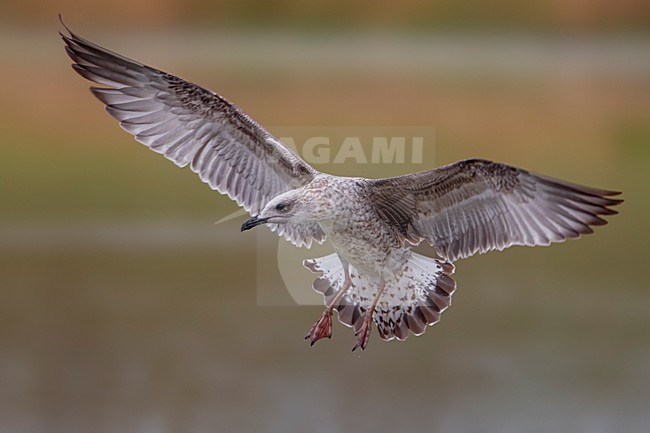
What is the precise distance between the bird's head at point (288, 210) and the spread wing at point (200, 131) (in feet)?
1.00

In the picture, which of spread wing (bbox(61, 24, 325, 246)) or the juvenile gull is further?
spread wing (bbox(61, 24, 325, 246))

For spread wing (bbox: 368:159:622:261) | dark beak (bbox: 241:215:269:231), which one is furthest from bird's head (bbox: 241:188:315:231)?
spread wing (bbox: 368:159:622:261)

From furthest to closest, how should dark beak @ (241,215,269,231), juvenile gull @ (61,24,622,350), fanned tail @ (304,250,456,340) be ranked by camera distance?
fanned tail @ (304,250,456,340) → juvenile gull @ (61,24,622,350) → dark beak @ (241,215,269,231)

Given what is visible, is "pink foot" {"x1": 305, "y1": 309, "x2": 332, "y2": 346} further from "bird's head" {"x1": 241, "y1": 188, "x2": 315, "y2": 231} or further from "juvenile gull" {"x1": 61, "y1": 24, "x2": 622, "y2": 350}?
"bird's head" {"x1": 241, "y1": 188, "x2": 315, "y2": 231}

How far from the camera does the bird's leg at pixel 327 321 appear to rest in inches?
122

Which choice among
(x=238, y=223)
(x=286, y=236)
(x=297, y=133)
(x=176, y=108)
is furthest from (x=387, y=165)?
(x=238, y=223)

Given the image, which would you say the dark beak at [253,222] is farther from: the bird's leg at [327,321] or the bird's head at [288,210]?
the bird's leg at [327,321]

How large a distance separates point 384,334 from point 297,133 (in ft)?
7.12

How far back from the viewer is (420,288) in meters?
3.31

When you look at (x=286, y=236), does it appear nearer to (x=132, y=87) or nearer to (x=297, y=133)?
(x=132, y=87)

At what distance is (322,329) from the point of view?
123 inches

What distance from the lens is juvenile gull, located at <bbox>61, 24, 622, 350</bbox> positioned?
3.04 meters

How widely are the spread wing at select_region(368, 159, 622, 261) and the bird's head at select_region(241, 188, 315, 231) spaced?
0.81 ft

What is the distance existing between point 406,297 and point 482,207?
403 millimetres
